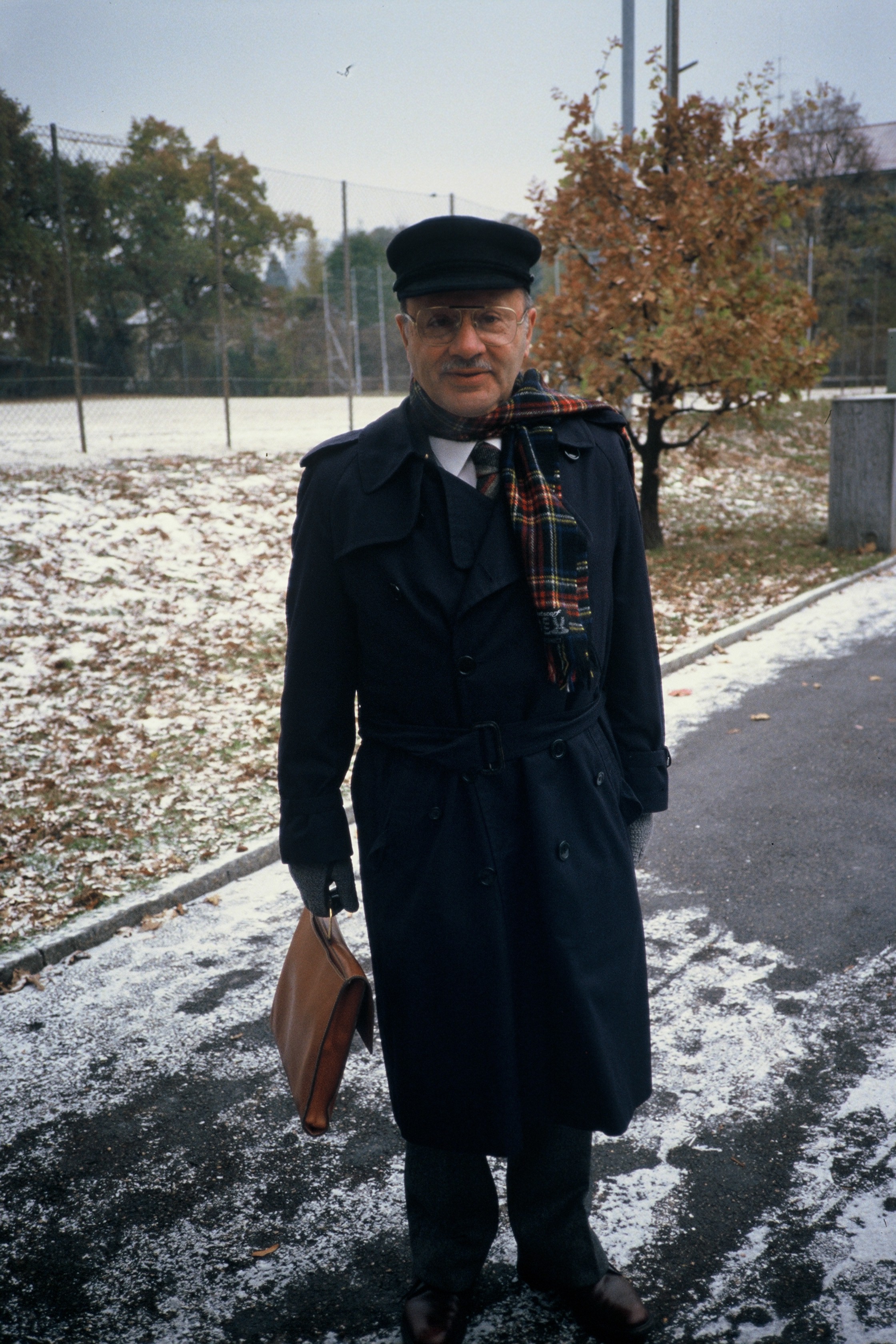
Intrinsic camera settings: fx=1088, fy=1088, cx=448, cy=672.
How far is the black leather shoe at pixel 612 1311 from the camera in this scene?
7.88 ft

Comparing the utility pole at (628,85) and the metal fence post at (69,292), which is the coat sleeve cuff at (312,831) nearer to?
the metal fence post at (69,292)

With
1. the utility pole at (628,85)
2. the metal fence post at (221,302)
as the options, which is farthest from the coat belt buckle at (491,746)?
the utility pole at (628,85)

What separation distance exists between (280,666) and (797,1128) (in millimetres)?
5344

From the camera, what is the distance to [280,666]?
306 inches

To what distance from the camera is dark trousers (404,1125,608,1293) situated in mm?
2359

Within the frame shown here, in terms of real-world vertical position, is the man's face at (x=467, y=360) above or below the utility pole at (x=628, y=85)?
below

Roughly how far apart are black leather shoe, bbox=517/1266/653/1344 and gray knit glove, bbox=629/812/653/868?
3.09ft

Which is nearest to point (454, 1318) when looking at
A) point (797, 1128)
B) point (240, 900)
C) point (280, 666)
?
point (797, 1128)

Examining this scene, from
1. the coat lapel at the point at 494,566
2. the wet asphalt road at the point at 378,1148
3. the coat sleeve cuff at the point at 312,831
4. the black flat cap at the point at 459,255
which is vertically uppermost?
the black flat cap at the point at 459,255

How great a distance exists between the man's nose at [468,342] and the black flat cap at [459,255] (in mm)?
68

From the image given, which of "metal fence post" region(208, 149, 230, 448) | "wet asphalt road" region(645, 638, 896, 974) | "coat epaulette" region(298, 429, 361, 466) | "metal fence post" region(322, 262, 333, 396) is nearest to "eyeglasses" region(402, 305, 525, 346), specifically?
"coat epaulette" region(298, 429, 361, 466)

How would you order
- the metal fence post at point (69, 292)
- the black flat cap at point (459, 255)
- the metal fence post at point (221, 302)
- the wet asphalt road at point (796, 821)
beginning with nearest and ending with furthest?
the black flat cap at point (459, 255)
the wet asphalt road at point (796, 821)
the metal fence post at point (69, 292)
the metal fence post at point (221, 302)

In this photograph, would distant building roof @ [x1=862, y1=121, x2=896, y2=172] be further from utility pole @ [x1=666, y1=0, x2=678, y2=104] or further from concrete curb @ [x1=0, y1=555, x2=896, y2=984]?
concrete curb @ [x1=0, y1=555, x2=896, y2=984]

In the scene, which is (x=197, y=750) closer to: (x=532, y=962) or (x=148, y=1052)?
(x=148, y=1052)
